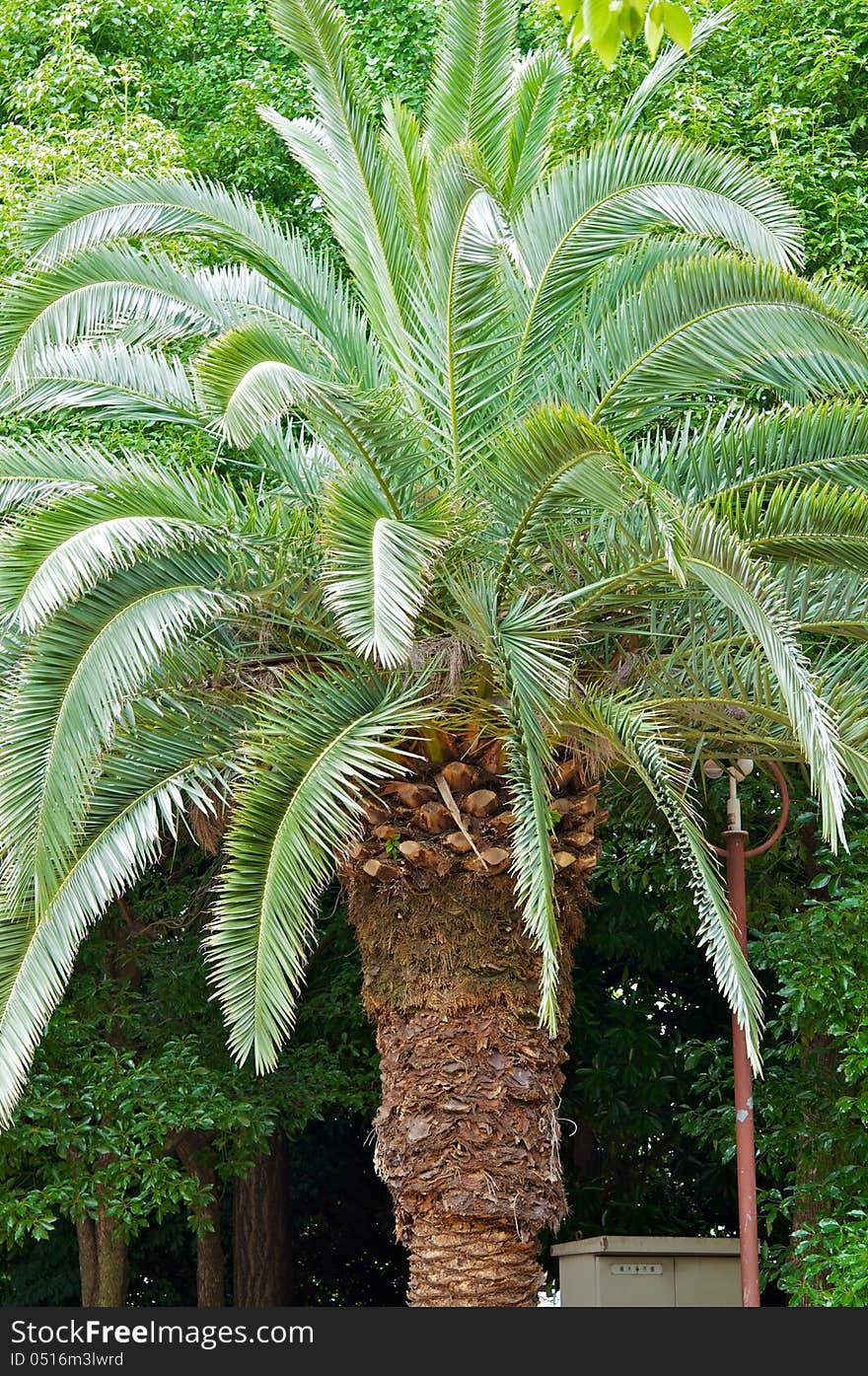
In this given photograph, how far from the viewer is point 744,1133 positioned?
24.3 feet

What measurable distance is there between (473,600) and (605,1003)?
7184 mm

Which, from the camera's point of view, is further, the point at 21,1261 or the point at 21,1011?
the point at 21,1261

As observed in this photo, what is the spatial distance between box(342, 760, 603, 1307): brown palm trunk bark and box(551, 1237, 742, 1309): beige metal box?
81.2 inches

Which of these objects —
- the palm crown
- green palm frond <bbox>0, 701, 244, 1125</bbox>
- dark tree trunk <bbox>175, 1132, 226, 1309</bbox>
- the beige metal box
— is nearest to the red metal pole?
A: the palm crown

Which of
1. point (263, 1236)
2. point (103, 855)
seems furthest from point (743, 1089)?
point (263, 1236)

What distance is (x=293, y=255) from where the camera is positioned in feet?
24.6

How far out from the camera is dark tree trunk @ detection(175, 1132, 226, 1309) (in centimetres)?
1024

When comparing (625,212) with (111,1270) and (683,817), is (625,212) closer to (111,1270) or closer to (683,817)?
(683,817)

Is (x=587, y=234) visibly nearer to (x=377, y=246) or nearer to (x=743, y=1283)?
(x=377, y=246)

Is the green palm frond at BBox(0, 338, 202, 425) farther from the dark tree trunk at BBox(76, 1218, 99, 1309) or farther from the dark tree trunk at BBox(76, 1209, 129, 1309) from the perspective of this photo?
the dark tree trunk at BBox(76, 1218, 99, 1309)

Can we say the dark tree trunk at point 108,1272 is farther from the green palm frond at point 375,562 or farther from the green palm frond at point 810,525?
the green palm frond at point 810,525

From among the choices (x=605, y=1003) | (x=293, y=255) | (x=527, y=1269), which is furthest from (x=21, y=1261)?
(x=293, y=255)

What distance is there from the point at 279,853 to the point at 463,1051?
61.6 inches

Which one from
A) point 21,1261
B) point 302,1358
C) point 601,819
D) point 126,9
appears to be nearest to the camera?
point 302,1358
